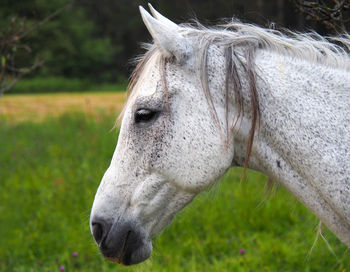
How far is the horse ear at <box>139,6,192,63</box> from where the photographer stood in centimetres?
179

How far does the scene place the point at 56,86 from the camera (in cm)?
2620

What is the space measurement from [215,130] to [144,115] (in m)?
0.33

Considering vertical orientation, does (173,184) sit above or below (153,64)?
below

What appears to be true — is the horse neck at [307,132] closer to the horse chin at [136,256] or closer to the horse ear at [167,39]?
the horse ear at [167,39]

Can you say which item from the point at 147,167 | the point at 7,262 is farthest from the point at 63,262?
the point at 147,167

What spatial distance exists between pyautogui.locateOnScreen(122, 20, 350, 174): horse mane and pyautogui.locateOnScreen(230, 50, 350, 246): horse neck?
39 millimetres

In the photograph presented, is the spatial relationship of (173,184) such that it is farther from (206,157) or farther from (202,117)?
(202,117)

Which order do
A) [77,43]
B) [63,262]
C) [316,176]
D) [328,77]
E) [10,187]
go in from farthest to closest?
[77,43] → [10,187] → [63,262] → [328,77] → [316,176]

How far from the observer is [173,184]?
1878 mm

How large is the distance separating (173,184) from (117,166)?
27 centimetres

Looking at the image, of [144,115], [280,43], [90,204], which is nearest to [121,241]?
[144,115]

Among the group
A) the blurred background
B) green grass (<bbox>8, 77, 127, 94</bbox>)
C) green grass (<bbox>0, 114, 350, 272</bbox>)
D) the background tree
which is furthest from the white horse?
green grass (<bbox>8, 77, 127, 94</bbox>)

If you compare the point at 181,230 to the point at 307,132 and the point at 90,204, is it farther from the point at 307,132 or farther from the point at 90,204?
the point at 307,132

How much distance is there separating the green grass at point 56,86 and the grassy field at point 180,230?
61.7 ft
